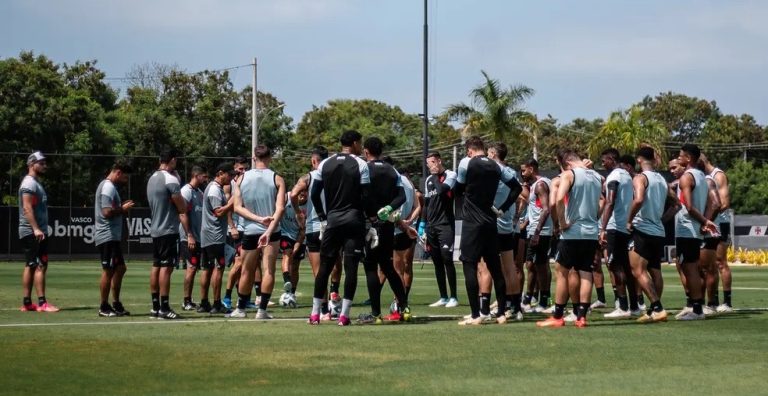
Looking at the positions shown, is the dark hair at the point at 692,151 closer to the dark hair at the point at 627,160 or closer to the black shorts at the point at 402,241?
the dark hair at the point at 627,160

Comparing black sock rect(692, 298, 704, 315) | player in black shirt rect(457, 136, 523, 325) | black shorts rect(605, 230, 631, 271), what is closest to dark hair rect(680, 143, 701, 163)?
black shorts rect(605, 230, 631, 271)

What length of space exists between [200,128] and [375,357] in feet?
203

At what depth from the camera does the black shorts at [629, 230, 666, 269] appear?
16.0 m

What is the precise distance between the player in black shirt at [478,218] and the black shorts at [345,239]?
4.18 ft

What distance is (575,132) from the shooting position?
105m

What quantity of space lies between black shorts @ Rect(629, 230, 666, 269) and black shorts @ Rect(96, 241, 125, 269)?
22.4 feet

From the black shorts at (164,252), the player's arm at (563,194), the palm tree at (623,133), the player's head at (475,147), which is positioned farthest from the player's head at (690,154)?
the palm tree at (623,133)

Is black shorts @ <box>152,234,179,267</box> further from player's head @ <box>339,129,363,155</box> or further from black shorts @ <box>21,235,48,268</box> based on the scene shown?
player's head @ <box>339,129,363,155</box>

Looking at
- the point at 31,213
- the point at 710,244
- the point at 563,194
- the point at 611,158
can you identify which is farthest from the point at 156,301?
the point at 710,244

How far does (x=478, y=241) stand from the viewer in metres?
14.9

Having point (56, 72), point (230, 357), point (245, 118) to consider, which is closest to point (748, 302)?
point (230, 357)

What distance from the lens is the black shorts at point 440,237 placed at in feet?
60.7

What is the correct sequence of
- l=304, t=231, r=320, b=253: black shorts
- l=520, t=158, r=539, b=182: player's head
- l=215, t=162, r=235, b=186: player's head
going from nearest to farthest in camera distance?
l=304, t=231, r=320, b=253: black shorts
l=215, t=162, r=235, b=186: player's head
l=520, t=158, r=539, b=182: player's head

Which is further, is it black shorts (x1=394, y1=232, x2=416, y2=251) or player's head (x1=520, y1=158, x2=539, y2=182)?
black shorts (x1=394, y1=232, x2=416, y2=251)
